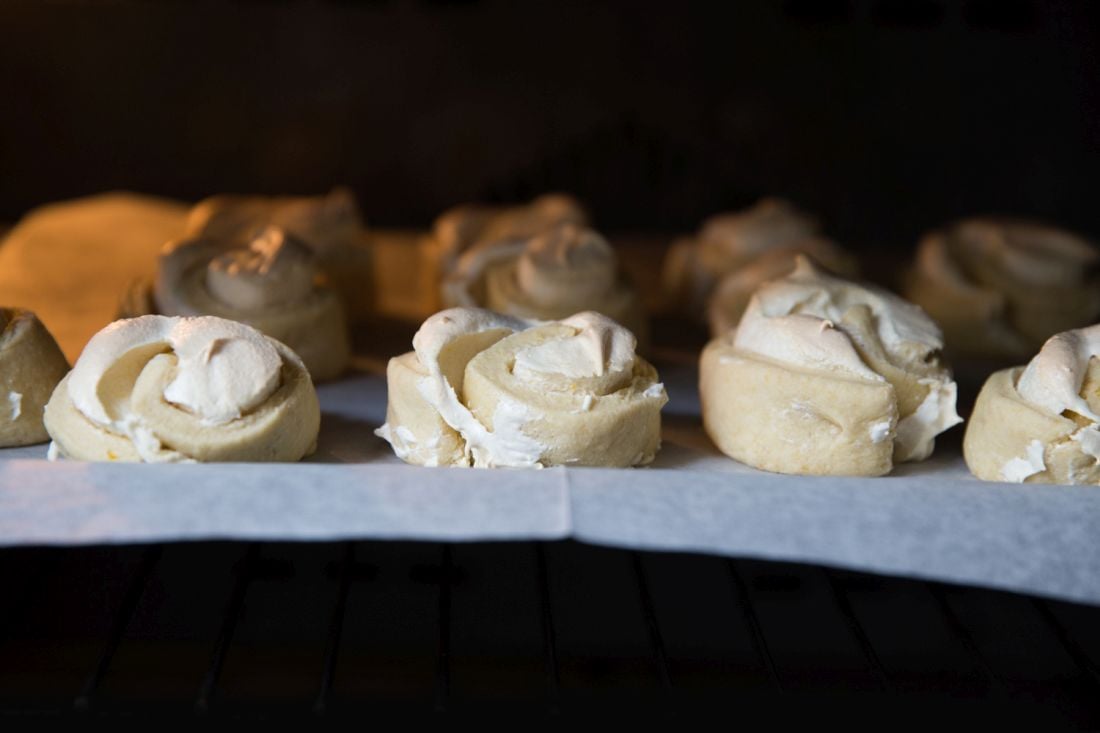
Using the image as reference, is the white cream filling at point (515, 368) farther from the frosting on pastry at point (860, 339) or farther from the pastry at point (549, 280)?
the pastry at point (549, 280)

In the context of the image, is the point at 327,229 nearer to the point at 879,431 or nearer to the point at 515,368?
the point at 515,368

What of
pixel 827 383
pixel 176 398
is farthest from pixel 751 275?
pixel 176 398

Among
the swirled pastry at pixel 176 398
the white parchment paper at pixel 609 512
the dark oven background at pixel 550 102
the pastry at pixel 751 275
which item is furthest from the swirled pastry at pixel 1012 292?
the swirled pastry at pixel 176 398

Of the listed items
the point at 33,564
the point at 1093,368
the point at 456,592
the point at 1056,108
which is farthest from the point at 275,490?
the point at 1056,108

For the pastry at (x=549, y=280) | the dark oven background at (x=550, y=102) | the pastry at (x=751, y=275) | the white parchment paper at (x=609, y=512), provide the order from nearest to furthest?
the white parchment paper at (x=609, y=512), the pastry at (x=549, y=280), the pastry at (x=751, y=275), the dark oven background at (x=550, y=102)

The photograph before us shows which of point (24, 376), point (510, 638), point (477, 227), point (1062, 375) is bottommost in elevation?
point (510, 638)

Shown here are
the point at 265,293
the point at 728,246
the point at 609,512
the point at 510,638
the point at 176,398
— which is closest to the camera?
the point at 609,512
